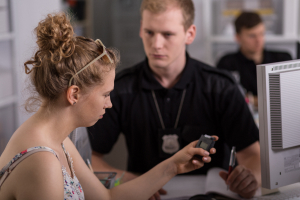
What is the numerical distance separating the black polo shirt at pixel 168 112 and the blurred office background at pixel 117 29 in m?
0.66

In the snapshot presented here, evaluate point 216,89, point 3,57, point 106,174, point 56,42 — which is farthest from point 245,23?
point 56,42

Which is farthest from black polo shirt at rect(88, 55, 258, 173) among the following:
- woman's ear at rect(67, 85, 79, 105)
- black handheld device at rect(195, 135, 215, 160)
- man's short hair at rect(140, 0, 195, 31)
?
woman's ear at rect(67, 85, 79, 105)

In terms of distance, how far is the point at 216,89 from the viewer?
151 centimetres

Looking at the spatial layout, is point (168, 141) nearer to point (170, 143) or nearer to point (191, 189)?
point (170, 143)

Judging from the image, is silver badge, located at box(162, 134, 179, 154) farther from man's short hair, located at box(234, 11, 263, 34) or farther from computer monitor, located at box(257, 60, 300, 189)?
man's short hair, located at box(234, 11, 263, 34)

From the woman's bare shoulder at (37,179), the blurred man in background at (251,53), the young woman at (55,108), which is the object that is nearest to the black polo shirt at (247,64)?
the blurred man in background at (251,53)

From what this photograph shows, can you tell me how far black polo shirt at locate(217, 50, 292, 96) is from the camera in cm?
309

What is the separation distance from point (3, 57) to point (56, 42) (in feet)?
6.60

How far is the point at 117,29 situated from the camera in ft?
15.0

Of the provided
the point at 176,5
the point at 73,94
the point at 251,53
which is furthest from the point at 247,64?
the point at 73,94

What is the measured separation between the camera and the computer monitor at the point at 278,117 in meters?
0.94

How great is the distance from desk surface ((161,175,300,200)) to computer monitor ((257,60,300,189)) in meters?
0.08

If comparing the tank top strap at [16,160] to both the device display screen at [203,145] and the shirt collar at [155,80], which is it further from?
the shirt collar at [155,80]

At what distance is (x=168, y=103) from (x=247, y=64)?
73.8 inches
